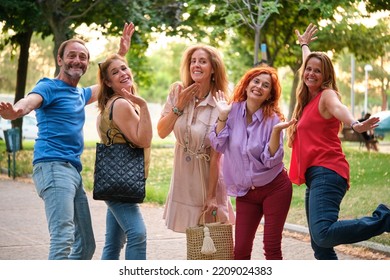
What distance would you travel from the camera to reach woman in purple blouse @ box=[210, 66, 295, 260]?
14.2 feet

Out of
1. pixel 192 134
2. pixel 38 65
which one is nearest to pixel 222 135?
pixel 192 134

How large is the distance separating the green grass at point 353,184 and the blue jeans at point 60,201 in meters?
3.35

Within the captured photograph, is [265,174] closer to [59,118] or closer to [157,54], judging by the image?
[59,118]

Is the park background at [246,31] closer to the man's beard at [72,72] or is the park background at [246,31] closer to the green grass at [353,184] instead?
Answer: the green grass at [353,184]

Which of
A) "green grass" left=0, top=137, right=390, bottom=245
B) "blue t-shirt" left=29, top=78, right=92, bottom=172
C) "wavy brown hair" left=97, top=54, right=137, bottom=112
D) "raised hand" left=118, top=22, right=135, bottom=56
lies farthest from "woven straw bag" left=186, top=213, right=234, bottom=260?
"green grass" left=0, top=137, right=390, bottom=245

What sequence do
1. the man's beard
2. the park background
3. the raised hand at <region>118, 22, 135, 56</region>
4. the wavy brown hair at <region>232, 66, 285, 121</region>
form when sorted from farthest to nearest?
the park background
the raised hand at <region>118, 22, 135, 56</region>
the wavy brown hair at <region>232, 66, 285, 121</region>
the man's beard

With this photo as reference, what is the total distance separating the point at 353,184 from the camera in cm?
1015

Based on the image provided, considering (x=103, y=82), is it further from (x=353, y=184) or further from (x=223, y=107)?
(x=353, y=184)

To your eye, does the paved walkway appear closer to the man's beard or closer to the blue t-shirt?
the blue t-shirt

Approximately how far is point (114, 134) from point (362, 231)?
1.53m

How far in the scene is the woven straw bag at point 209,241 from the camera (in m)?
4.39

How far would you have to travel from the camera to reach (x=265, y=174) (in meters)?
4.35

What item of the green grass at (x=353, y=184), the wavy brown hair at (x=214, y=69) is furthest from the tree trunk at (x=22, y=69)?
the wavy brown hair at (x=214, y=69)

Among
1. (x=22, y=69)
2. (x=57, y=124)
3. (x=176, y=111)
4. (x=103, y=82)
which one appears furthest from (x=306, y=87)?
(x=22, y=69)
